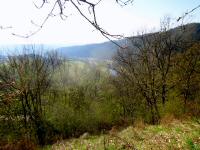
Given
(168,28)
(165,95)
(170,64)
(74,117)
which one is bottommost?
(74,117)

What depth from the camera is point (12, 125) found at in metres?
35.6

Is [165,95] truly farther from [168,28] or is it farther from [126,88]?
[168,28]

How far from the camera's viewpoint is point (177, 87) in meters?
38.2

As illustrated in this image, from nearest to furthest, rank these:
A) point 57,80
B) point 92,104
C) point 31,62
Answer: point 31,62 → point 92,104 → point 57,80

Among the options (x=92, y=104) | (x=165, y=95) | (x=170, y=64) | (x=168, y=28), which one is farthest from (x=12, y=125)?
(x=168, y=28)

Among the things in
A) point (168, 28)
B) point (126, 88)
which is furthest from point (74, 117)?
point (168, 28)

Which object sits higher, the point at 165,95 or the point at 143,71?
the point at 143,71

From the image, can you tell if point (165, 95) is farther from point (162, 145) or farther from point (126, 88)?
point (162, 145)

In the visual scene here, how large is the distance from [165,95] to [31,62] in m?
14.7

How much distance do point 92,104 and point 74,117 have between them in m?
3.66

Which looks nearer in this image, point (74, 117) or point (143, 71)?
point (143, 71)

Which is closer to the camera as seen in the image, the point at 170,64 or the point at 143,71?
the point at 143,71

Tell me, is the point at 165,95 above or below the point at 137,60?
below

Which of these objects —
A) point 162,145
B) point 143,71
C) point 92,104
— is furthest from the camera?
point 92,104
